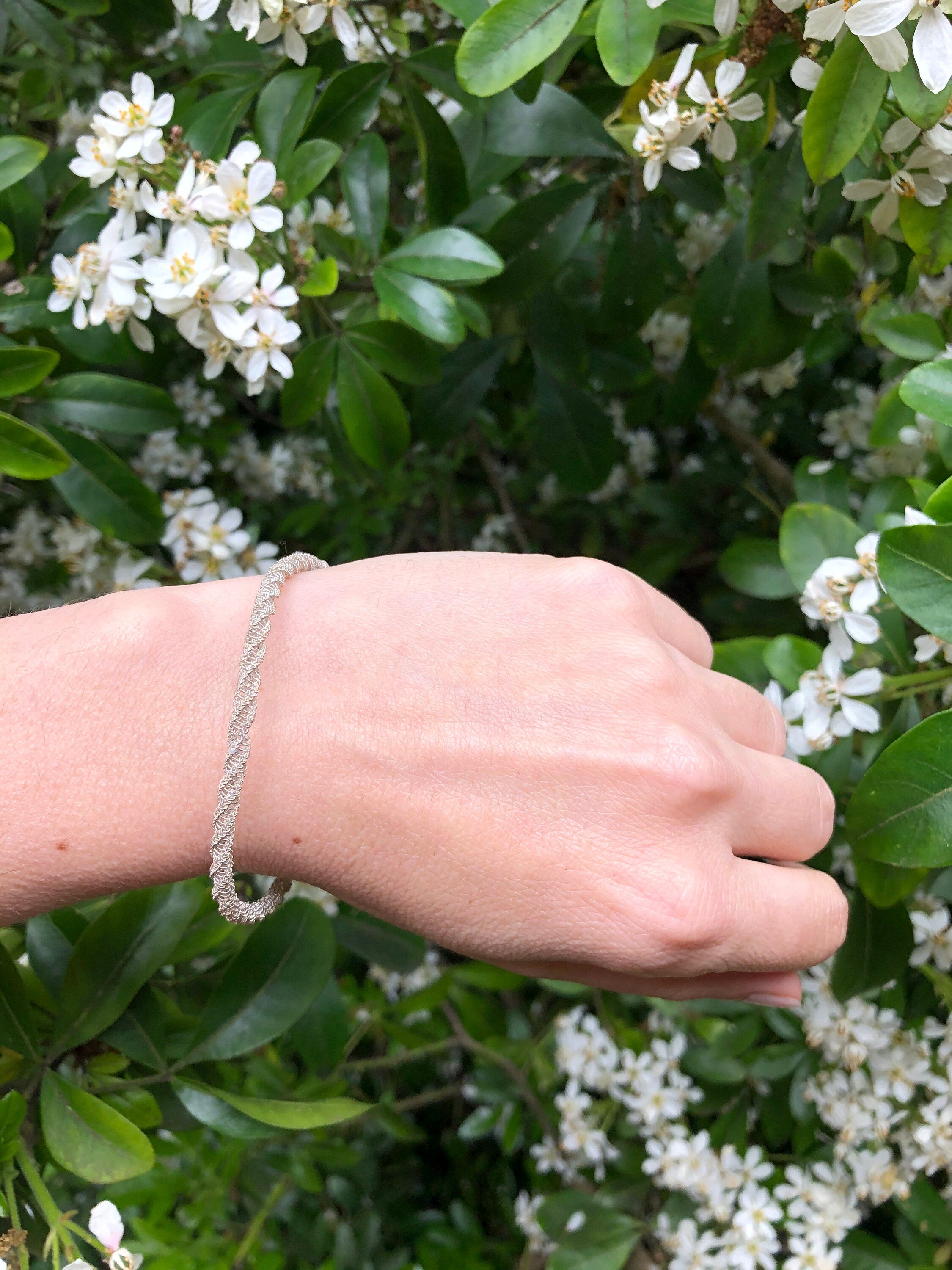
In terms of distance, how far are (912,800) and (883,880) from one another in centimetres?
16

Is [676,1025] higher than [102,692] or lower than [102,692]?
lower

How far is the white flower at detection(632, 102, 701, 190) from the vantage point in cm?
99

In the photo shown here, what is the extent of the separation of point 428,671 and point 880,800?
17.3 inches

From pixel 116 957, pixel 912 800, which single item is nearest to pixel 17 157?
pixel 116 957

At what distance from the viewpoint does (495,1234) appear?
6.81 ft

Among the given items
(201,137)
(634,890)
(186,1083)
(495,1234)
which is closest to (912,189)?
(634,890)

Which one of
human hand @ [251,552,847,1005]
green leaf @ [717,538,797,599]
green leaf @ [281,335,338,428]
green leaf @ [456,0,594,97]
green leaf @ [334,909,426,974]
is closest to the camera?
human hand @ [251,552,847,1005]

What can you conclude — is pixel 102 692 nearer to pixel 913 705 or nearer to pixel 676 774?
pixel 676 774

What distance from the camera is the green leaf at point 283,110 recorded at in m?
1.13

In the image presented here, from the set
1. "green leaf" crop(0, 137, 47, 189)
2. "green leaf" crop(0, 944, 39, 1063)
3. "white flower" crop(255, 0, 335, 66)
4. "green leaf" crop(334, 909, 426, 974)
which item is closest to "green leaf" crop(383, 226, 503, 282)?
"white flower" crop(255, 0, 335, 66)

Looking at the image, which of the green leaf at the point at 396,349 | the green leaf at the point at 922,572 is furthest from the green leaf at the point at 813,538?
the green leaf at the point at 396,349

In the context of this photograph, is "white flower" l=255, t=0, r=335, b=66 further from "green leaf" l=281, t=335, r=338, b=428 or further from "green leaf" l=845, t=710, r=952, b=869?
"green leaf" l=845, t=710, r=952, b=869

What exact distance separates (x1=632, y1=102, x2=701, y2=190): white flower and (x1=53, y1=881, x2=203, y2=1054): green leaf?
1.00m

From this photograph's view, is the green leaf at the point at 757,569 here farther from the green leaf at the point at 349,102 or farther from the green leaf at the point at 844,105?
the green leaf at the point at 349,102
